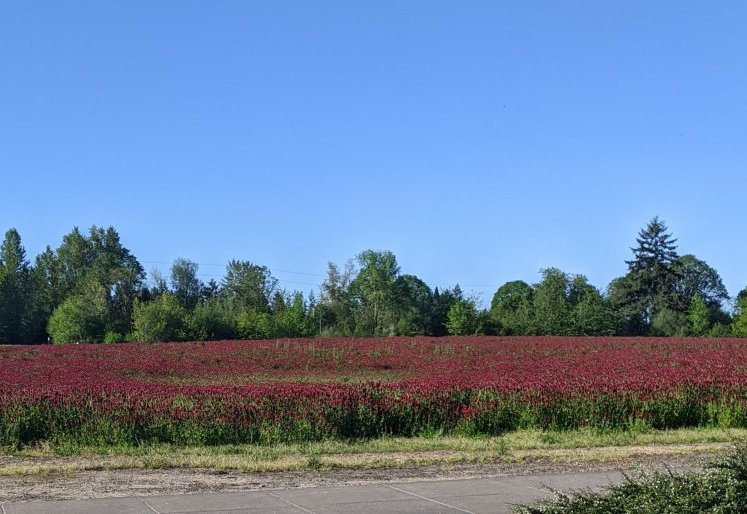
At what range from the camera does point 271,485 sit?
36.0 ft

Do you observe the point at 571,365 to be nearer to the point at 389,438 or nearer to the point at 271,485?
the point at 389,438

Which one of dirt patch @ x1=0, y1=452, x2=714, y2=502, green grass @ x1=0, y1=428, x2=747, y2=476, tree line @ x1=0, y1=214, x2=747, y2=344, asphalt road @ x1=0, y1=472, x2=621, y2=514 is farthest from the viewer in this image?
tree line @ x1=0, y1=214, x2=747, y2=344

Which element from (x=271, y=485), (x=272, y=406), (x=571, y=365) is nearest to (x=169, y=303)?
(x=571, y=365)

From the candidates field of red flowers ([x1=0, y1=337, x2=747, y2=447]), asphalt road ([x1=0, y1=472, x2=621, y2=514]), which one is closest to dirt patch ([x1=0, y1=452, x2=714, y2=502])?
asphalt road ([x1=0, y1=472, x2=621, y2=514])

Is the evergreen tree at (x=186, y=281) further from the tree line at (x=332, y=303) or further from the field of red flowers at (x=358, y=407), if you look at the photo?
the field of red flowers at (x=358, y=407)

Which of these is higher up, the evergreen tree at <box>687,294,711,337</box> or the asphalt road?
the evergreen tree at <box>687,294,711,337</box>

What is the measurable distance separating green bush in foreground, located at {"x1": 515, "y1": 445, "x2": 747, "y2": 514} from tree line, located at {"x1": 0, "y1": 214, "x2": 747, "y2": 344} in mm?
58867

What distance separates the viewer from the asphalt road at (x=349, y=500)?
9.18m

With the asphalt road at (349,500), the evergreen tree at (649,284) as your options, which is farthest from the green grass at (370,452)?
the evergreen tree at (649,284)

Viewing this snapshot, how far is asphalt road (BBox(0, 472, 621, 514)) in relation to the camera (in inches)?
361

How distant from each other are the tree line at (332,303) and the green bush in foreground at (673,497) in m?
58.9

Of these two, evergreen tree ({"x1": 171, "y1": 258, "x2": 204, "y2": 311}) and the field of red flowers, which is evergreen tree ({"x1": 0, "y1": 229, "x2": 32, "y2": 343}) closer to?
evergreen tree ({"x1": 171, "y1": 258, "x2": 204, "y2": 311})

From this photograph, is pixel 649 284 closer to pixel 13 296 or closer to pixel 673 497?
pixel 13 296

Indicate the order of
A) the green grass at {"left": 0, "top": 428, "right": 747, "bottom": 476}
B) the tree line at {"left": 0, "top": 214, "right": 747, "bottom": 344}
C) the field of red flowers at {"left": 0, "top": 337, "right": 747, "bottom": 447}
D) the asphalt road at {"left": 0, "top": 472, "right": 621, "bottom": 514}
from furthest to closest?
the tree line at {"left": 0, "top": 214, "right": 747, "bottom": 344} → the field of red flowers at {"left": 0, "top": 337, "right": 747, "bottom": 447} → the green grass at {"left": 0, "top": 428, "right": 747, "bottom": 476} → the asphalt road at {"left": 0, "top": 472, "right": 621, "bottom": 514}
